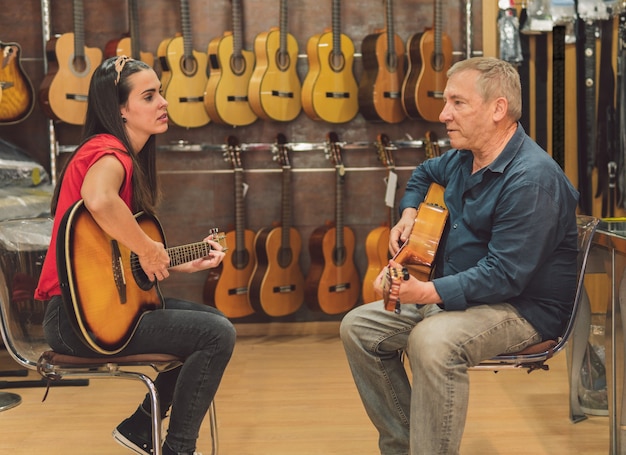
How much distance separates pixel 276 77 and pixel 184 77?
53 cm

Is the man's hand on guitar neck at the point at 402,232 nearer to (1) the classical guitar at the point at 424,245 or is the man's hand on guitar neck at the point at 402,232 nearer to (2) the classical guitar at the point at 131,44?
(1) the classical guitar at the point at 424,245

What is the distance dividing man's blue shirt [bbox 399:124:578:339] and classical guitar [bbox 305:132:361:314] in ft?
7.53

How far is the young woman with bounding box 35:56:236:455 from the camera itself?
92.8 inches

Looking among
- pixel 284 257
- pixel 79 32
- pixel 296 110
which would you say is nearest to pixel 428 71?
pixel 296 110

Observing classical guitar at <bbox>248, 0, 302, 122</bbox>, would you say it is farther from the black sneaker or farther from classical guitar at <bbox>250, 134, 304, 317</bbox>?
the black sneaker

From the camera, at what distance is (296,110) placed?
4.89m

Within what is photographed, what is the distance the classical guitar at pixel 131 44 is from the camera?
4.71 meters

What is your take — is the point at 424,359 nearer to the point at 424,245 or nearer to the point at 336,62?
the point at 424,245

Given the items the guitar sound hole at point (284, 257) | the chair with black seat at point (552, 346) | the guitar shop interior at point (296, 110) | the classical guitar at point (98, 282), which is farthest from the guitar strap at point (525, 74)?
the classical guitar at point (98, 282)

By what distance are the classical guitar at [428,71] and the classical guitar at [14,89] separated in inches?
84.1

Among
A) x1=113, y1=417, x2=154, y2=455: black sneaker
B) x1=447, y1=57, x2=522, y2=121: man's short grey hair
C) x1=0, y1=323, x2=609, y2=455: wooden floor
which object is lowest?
x1=0, y1=323, x2=609, y2=455: wooden floor

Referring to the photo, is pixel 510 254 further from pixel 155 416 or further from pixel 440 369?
pixel 155 416

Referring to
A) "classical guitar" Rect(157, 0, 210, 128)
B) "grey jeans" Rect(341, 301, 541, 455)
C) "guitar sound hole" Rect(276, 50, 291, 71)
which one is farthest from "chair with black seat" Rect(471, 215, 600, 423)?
"classical guitar" Rect(157, 0, 210, 128)

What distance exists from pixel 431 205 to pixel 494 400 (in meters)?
1.42
